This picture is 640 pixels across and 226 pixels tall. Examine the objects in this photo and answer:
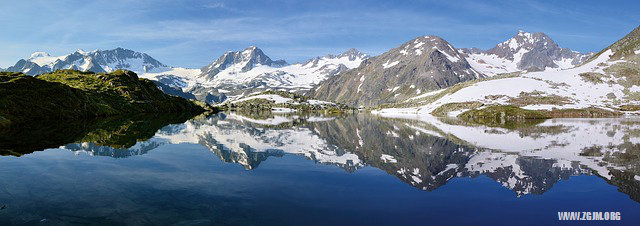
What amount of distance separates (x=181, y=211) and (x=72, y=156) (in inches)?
1060

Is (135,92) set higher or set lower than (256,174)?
higher

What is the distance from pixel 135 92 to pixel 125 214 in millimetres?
201330

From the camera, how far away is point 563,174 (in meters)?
32.1

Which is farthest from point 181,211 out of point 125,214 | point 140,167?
point 140,167

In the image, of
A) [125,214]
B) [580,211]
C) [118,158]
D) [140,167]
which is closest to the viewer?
[125,214]

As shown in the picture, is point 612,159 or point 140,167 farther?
point 612,159

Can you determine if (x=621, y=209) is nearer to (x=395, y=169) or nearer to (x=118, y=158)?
(x=395, y=169)

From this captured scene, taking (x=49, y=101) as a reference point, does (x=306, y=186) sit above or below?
below

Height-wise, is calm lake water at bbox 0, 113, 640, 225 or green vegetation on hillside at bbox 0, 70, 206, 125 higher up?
green vegetation on hillside at bbox 0, 70, 206, 125

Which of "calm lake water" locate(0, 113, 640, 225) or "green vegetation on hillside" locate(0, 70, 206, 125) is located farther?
"green vegetation on hillside" locate(0, 70, 206, 125)

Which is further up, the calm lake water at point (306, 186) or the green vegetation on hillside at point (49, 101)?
the green vegetation on hillside at point (49, 101)

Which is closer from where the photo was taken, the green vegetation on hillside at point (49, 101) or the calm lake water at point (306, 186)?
the calm lake water at point (306, 186)

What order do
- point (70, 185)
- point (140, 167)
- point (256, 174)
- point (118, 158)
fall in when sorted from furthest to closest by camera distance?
point (118, 158)
point (140, 167)
point (256, 174)
point (70, 185)

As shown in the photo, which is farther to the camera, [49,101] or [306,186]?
[49,101]
